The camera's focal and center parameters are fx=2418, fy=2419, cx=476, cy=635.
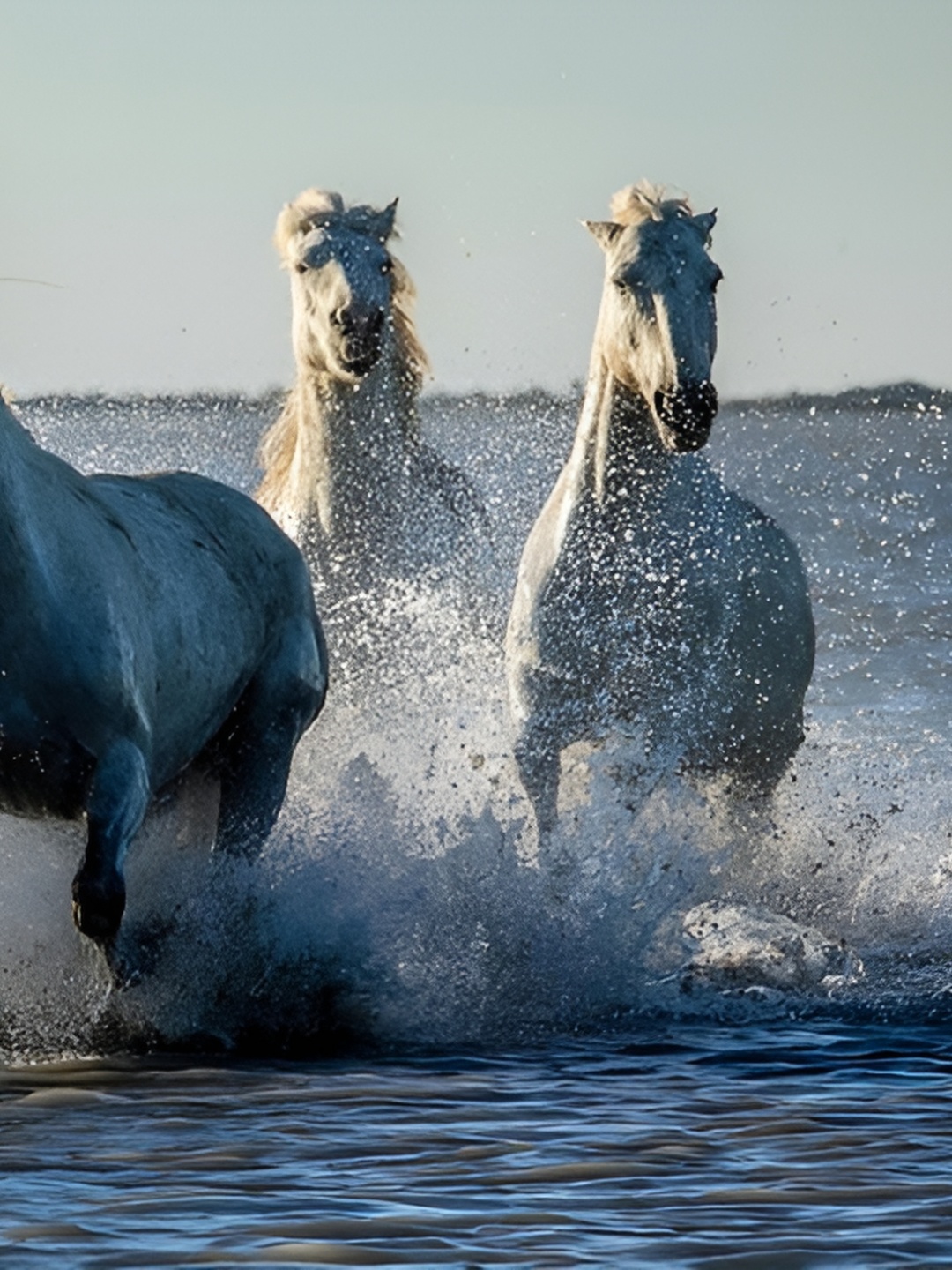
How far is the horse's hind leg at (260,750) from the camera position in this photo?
21.9 ft

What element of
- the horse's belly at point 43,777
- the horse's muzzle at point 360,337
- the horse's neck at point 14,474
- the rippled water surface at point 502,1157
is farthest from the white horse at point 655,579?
the horse's neck at point 14,474

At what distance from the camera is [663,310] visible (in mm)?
7762

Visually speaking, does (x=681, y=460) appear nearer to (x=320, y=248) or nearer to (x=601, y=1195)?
(x=320, y=248)

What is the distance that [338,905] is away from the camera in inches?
255

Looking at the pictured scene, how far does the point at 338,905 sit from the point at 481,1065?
3.25ft

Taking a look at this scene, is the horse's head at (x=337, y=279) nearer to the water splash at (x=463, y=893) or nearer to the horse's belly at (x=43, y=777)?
the water splash at (x=463, y=893)

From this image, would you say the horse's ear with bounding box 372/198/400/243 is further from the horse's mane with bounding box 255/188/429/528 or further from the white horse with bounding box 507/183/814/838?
the white horse with bounding box 507/183/814/838

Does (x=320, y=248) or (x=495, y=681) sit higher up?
(x=320, y=248)

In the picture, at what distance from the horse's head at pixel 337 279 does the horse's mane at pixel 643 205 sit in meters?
1.01

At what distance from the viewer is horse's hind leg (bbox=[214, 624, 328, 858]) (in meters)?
6.68

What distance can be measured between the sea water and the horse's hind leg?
12 cm

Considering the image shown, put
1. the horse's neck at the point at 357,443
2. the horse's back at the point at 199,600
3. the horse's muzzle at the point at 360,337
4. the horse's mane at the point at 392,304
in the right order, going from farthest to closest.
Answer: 1. the horse's mane at the point at 392,304
2. the horse's neck at the point at 357,443
3. the horse's muzzle at the point at 360,337
4. the horse's back at the point at 199,600

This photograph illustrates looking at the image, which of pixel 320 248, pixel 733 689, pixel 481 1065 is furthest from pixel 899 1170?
pixel 320 248

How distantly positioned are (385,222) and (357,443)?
0.90 m
